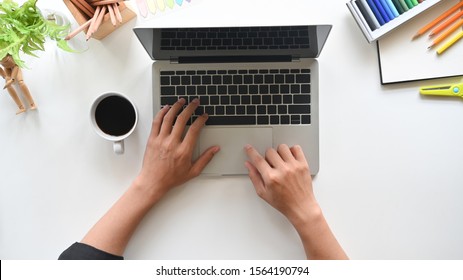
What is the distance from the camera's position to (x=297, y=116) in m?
0.68

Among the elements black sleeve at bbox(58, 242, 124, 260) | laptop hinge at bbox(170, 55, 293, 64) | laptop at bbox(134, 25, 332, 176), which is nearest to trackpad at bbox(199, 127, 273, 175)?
laptop at bbox(134, 25, 332, 176)

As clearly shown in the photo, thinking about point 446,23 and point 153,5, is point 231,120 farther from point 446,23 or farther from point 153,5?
point 446,23

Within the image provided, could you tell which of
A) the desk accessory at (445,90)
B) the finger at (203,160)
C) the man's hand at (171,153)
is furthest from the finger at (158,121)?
the desk accessory at (445,90)

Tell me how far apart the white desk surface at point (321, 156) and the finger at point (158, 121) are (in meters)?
0.04

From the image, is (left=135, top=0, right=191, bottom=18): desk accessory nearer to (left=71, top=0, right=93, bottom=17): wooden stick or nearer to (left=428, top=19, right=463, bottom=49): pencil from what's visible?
(left=71, top=0, right=93, bottom=17): wooden stick

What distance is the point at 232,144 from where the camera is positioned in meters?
0.69

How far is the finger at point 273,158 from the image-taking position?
26.2 inches

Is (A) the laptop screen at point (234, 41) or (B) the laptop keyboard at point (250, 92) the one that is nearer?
(A) the laptop screen at point (234, 41)

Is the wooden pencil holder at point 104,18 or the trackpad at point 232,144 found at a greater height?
the wooden pencil holder at point 104,18

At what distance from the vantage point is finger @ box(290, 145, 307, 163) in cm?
67

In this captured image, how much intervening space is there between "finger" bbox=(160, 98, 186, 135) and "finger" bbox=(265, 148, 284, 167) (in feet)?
0.71

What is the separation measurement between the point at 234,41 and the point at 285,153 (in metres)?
0.26

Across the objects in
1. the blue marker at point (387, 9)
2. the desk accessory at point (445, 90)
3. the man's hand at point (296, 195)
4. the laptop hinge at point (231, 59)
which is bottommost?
the man's hand at point (296, 195)

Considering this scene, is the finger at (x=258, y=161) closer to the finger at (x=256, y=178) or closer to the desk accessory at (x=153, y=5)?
the finger at (x=256, y=178)
